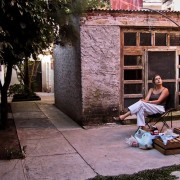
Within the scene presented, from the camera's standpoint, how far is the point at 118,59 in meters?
9.62

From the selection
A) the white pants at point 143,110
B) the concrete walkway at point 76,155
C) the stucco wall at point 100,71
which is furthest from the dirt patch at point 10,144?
the white pants at point 143,110

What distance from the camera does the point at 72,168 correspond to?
598 cm

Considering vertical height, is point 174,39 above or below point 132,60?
above

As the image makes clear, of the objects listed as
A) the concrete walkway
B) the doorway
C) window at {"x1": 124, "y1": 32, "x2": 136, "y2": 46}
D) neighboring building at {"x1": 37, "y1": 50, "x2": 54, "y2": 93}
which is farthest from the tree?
neighboring building at {"x1": 37, "y1": 50, "x2": 54, "y2": 93}

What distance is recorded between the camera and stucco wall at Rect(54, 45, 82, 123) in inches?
389

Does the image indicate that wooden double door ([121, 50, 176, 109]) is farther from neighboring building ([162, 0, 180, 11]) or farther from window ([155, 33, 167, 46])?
neighboring building ([162, 0, 180, 11])

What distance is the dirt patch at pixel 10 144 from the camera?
6641mm

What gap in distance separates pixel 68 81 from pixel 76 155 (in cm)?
479

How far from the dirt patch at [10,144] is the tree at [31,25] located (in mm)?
381

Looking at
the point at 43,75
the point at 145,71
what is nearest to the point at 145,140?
the point at 145,71

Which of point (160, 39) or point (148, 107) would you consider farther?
point (160, 39)

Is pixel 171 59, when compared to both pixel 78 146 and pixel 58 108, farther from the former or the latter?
pixel 58 108

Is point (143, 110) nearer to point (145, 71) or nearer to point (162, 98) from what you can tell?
point (162, 98)

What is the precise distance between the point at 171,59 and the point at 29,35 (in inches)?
184
